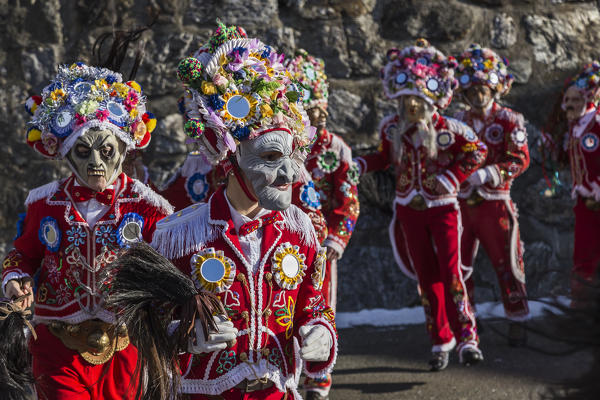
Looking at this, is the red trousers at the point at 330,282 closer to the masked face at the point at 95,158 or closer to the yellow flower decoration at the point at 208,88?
the masked face at the point at 95,158

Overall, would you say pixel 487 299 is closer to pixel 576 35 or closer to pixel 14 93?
pixel 576 35

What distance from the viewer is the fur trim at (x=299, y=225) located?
115 inches

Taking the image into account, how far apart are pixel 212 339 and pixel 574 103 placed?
4560 millimetres

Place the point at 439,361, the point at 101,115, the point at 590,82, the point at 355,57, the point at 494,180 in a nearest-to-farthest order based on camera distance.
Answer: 1. the point at 101,115
2. the point at 439,361
3. the point at 494,180
4. the point at 590,82
5. the point at 355,57

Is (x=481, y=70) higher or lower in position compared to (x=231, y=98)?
higher

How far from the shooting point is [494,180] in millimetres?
5887

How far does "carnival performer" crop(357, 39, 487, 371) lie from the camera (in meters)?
5.55

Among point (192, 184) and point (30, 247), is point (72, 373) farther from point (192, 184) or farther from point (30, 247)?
point (192, 184)

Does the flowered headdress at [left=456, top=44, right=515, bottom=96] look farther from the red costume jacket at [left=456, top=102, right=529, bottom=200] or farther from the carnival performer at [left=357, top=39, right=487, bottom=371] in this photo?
the carnival performer at [left=357, top=39, right=487, bottom=371]

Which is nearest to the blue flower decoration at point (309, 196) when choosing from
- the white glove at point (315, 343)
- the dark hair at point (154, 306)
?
the white glove at point (315, 343)

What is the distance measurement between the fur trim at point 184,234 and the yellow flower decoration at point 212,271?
0.15 ft

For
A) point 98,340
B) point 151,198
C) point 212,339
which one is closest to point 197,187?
point 151,198

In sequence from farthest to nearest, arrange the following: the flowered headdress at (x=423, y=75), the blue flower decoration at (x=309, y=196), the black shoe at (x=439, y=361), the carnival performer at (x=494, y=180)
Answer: the carnival performer at (x=494, y=180), the flowered headdress at (x=423, y=75), the black shoe at (x=439, y=361), the blue flower decoration at (x=309, y=196)

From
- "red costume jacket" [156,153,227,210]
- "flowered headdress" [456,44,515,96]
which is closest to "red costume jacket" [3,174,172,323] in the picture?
"red costume jacket" [156,153,227,210]
